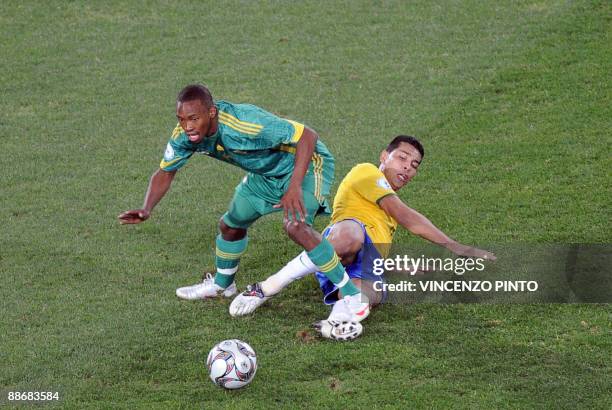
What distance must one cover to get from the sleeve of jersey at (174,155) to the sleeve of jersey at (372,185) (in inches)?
48.6

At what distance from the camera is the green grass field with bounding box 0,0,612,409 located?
6.79m

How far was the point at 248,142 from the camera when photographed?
23.7 ft

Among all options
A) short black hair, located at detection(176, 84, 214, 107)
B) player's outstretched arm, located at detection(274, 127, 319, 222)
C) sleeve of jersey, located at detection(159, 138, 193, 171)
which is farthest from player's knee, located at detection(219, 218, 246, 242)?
short black hair, located at detection(176, 84, 214, 107)

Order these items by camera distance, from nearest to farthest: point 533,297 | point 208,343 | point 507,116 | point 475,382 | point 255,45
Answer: point 475,382
point 208,343
point 533,297
point 507,116
point 255,45

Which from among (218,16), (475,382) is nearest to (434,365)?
(475,382)

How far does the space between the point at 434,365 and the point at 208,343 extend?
1.50m

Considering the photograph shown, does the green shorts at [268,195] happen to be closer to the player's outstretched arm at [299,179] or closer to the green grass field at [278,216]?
the player's outstretched arm at [299,179]

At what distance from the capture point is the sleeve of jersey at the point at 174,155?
734cm

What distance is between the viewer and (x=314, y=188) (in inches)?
299

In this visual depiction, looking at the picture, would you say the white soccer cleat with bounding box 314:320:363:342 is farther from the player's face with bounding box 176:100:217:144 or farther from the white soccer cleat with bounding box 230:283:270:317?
the player's face with bounding box 176:100:217:144

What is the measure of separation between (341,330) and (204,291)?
4.10ft

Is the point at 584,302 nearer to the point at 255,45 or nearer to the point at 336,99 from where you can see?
the point at 336,99

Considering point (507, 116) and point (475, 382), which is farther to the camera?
point (507, 116)

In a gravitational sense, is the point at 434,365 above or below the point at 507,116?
below
